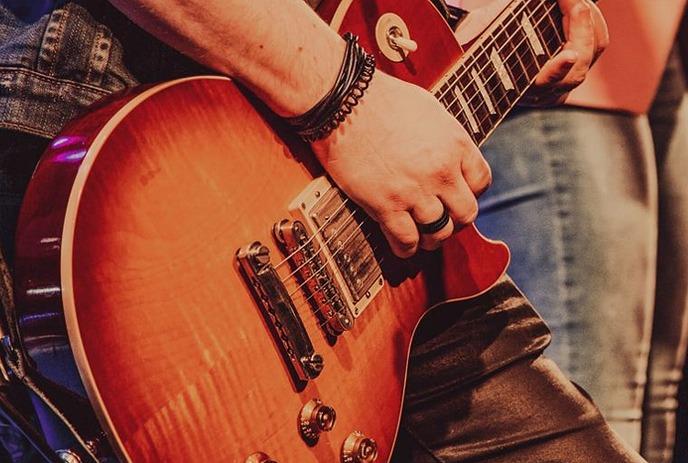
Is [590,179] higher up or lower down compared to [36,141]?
lower down

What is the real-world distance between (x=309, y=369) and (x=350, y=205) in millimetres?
233

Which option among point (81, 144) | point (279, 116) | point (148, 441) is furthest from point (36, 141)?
point (148, 441)

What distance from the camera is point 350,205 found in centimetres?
97

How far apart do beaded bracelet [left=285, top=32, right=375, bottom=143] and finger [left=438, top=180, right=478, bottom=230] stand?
0.18 m

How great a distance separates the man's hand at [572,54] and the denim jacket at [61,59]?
78 centimetres

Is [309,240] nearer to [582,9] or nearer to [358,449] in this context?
[358,449]

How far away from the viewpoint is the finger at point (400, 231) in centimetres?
96

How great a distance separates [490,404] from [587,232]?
0.91 m

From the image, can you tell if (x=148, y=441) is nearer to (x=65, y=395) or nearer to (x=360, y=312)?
(x=65, y=395)

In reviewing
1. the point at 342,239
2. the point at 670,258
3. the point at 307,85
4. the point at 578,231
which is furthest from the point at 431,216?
the point at 670,258

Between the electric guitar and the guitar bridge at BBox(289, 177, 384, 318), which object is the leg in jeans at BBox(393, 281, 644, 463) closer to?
the electric guitar

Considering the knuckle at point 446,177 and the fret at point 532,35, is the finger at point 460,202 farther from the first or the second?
the fret at point 532,35

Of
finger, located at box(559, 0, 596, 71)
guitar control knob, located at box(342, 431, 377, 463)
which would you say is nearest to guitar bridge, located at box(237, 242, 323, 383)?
guitar control knob, located at box(342, 431, 377, 463)

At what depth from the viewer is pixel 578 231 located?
1.95m
